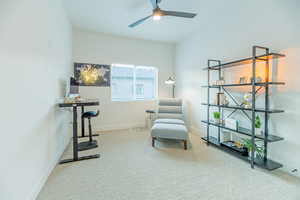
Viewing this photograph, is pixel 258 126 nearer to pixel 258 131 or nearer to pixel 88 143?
pixel 258 131

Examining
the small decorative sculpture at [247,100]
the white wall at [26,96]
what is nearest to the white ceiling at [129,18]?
the white wall at [26,96]

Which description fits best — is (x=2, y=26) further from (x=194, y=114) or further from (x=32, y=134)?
(x=194, y=114)

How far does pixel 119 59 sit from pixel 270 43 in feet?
11.5

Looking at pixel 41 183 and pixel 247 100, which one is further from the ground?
pixel 247 100

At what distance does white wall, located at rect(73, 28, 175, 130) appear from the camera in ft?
13.2

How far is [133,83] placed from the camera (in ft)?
15.2

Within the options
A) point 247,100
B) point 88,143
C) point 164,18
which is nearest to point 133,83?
point 164,18

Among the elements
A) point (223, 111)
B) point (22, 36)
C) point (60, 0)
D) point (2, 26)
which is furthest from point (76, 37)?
point (223, 111)

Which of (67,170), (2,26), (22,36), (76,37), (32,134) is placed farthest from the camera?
(76,37)

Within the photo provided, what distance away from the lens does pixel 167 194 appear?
5.43 feet

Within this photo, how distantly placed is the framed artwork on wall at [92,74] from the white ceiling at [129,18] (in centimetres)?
97

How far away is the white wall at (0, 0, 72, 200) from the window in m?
Answer: 2.28

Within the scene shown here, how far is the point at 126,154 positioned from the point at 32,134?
5.11 feet

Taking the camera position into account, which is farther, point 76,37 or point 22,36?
point 76,37
